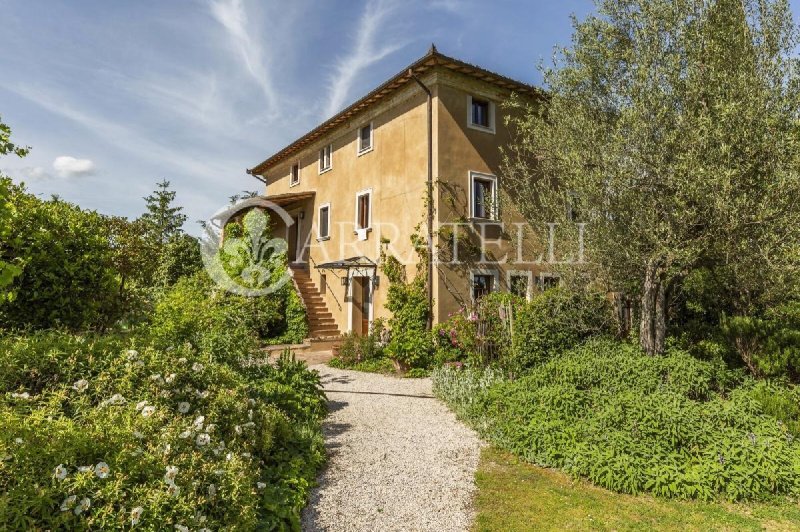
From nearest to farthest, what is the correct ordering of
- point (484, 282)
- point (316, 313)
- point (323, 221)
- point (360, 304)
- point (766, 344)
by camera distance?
point (766, 344)
point (484, 282)
point (360, 304)
point (316, 313)
point (323, 221)

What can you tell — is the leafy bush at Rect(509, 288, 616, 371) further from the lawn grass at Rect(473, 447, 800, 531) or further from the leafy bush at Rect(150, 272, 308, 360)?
the leafy bush at Rect(150, 272, 308, 360)

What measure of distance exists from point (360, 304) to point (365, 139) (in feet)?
20.3

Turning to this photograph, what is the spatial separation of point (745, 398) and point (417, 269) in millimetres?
8598

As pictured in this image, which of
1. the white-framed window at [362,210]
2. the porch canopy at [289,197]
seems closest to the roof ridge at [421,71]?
the porch canopy at [289,197]

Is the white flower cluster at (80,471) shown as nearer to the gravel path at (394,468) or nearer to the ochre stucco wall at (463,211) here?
the gravel path at (394,468)

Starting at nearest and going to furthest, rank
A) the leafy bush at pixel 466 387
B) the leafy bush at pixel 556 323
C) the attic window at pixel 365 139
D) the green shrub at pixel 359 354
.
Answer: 1. the leafy bush at pixel 466 387
2. the leafy bush at pixel 556 323
3. the green shrub at pixel 359 354
4. the attic window at pixel 365 139

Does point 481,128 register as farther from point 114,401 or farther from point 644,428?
point 114,401

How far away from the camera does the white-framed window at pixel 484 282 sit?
1359 cm

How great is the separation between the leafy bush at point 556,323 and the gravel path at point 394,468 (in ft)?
7.51

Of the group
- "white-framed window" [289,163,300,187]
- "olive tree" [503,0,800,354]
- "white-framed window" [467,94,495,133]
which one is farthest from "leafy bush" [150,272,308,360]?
"white-framed window" [467,94,495,133]

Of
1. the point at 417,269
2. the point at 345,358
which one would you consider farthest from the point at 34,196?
the point at 417,269

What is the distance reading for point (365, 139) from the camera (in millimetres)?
16641

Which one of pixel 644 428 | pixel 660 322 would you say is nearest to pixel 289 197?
pixel 660 322

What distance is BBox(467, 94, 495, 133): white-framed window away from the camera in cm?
1397
